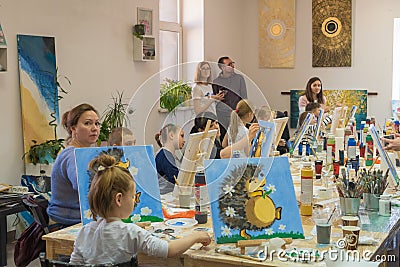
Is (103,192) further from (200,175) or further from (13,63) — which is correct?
(13,63)

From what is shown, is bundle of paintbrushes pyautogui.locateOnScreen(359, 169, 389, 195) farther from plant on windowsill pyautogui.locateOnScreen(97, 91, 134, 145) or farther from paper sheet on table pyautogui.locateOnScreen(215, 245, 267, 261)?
plant on windowsill pyautogui.locateOnScreen(97, 91, 134, 145)

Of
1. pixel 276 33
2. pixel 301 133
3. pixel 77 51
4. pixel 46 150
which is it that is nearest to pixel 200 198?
pixel 301 133

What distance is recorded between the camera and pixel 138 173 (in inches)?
112

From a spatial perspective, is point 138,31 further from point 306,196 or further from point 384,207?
point 384,207

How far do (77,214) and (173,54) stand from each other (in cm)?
532

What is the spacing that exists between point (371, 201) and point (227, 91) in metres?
Result: 0.88

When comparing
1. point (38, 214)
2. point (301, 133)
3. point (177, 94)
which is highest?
point (177, 94)

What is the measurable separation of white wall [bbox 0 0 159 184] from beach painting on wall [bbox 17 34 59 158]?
6 cm

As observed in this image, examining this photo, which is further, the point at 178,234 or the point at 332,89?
the point at 332,89

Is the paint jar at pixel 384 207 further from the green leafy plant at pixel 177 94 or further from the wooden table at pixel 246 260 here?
the green leafy plant at pixel 177 94

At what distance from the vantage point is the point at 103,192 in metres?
2.26

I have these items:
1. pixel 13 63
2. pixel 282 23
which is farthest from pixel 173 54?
pixel 13 63

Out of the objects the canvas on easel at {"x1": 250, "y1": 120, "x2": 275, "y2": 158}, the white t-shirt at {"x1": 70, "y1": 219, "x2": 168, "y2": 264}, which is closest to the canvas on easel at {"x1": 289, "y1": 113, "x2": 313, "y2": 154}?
the canvas on easel at {"x1": 250, "y1": 120, "x2": 275, "y2": 158}

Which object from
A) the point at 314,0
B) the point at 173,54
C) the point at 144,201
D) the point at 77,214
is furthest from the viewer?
the point at 314,0
